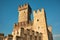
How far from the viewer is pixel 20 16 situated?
4412 centimetres

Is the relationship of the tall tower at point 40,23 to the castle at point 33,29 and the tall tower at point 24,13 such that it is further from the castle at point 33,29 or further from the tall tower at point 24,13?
the tall tower at point 24,13

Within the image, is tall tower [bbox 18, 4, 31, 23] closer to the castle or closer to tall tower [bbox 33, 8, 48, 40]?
the castle

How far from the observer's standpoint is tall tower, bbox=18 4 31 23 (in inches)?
1686

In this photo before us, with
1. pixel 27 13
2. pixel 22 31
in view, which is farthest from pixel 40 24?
pixel 27 13

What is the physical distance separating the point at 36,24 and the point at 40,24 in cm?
133

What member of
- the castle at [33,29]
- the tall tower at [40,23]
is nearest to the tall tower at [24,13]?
the castle at [33,29]

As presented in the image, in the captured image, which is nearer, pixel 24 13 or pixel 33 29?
pixel 33 29

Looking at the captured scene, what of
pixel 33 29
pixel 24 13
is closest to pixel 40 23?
pixel 33 29

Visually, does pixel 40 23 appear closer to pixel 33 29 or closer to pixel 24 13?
pixel 33 29

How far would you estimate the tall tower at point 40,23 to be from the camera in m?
33.1

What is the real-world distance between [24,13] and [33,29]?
10.1m

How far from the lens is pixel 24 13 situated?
4397 cm

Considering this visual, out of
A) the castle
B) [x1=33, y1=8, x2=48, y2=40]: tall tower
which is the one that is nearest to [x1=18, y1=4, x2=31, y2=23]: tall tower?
the castle

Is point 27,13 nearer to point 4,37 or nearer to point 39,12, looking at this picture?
point 39,12
